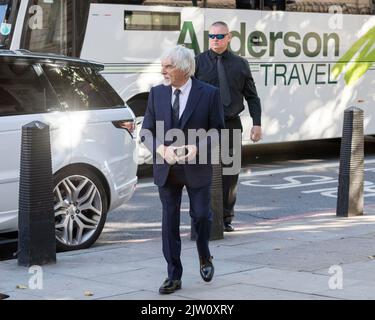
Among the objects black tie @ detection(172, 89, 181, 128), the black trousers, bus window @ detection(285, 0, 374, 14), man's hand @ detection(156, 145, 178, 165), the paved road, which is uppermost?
bus window @ detection(285, 0, 374, 14)

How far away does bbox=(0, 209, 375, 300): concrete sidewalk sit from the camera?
22.7ft

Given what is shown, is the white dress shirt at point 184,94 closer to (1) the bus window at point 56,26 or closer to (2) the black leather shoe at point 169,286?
(2) the black leather shoe at point 169,286

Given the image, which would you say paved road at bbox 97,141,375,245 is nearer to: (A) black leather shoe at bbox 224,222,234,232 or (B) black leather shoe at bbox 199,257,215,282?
(A) black leather shoe at bbox 224,222,234,232

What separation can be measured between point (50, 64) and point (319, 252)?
307 centimetres

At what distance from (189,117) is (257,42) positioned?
8.50 meters

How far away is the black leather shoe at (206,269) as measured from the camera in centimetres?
720

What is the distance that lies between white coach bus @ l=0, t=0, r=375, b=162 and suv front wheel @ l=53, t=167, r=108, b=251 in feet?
13.3

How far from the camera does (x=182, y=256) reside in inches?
335

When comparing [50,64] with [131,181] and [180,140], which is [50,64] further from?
[180,140]

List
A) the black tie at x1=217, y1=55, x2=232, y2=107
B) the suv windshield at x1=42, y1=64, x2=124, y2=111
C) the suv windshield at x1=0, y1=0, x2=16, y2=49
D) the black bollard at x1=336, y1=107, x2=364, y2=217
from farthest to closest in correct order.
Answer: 1. the suv windshield at x1=0, y1=0, x2=16, y2=49
2. the black bollard at x1=336, y1=107, x2=364, y2=217
3. the black tie at x1=217, y1=55, x2=232, y2=107
4. the suv windshield at x1=42, y1=64, x2=124, y2=111

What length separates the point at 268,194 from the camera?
42.2ft

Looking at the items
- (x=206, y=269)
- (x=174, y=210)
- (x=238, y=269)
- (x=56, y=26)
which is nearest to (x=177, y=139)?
(x=174, y=210)

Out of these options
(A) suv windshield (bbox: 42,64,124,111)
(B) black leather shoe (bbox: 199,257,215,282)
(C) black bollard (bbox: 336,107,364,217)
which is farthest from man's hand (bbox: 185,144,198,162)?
(C) black bollard (bbox: 336,107,364,217)
